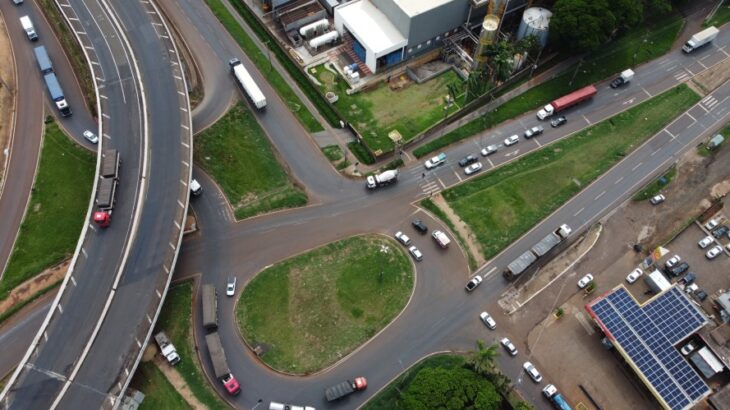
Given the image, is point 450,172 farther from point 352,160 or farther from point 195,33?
point 195,33

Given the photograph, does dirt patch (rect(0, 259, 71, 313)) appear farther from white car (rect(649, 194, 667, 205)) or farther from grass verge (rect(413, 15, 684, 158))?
white car (rect(649, 194, 667, 205))

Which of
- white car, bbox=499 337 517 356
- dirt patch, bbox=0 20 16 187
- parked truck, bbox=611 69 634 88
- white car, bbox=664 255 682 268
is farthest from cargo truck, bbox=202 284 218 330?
parked truck, bbox=611 69 634 88

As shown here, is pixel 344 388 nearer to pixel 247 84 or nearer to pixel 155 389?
pixel 155 389

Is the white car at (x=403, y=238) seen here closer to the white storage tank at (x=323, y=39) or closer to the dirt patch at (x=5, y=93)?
the white storage tank at (x=323, y=39)

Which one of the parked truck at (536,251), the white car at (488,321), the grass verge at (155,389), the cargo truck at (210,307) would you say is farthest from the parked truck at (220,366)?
the parked truck at (536,251)

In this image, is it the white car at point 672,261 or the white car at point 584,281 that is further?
the white car at point 672,261

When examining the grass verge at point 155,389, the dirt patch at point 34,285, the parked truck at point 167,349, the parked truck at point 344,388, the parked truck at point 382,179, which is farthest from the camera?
the parked truck at point 382,179

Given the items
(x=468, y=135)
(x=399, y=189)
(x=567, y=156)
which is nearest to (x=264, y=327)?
(x=399, y=189)
